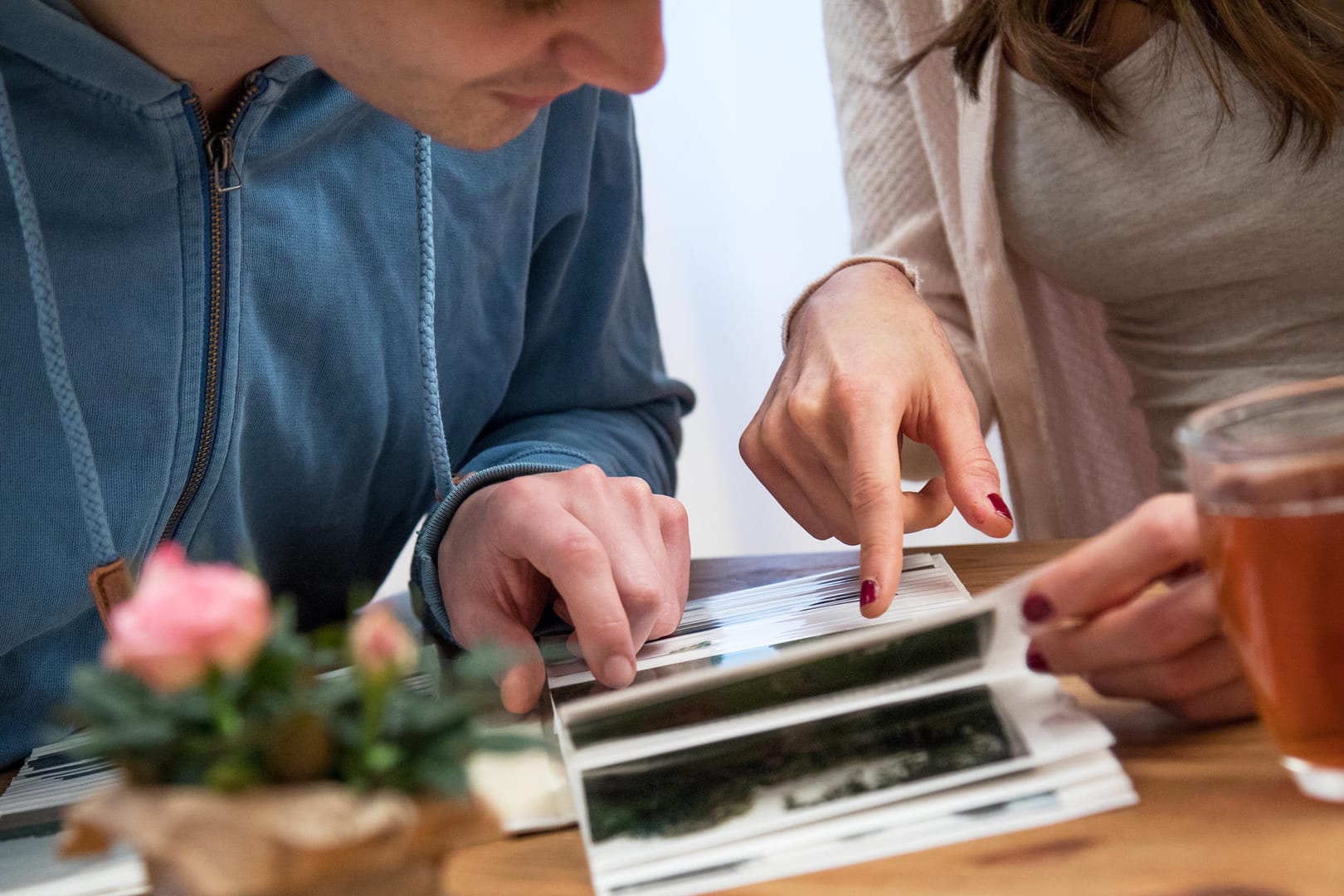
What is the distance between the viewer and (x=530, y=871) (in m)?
0.43

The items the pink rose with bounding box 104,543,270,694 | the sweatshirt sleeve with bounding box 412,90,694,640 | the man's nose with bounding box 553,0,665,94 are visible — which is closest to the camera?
the pink rose with bounding box 104,543,270,694

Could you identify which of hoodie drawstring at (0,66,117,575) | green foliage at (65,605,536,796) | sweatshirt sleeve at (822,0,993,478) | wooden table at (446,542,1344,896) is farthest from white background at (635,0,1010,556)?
green foliage at (65,605,536,796)

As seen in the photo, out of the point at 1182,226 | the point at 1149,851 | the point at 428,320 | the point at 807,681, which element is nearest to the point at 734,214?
the point at 1182,226

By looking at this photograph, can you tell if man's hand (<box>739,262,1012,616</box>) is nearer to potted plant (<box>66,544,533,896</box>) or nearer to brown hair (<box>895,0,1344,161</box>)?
brown hair (<box>895,0,1344,161</box>)

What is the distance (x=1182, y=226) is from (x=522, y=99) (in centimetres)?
56

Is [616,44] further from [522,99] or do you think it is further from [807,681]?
[807,681]

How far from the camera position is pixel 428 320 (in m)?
0.81

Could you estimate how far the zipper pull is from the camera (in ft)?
2.27

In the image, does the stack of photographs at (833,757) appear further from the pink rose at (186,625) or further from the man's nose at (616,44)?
the man's nose at (616,44)

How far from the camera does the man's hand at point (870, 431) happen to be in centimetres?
66

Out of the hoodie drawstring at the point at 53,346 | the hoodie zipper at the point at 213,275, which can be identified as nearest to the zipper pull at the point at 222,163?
the hoodie zipper at the point at 213,275

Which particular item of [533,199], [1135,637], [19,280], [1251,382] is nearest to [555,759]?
[1135,637]

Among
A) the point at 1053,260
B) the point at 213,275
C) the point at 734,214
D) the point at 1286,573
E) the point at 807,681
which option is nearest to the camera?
the point at 1286,573

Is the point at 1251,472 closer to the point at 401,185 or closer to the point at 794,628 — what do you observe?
the point at 794,628
